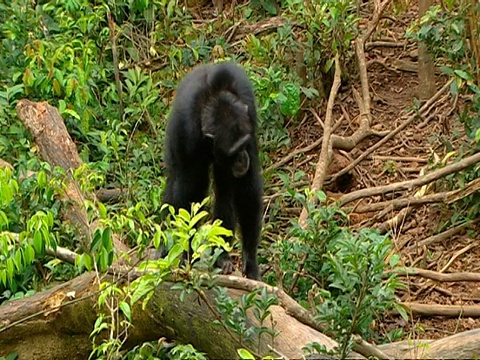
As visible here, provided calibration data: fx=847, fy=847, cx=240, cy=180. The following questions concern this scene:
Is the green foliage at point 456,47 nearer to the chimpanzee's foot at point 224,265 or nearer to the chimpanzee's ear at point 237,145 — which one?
the chimpanzee's ear at point 237,145

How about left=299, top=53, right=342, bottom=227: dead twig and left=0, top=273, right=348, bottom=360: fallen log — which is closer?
left=0, top=273, right=348, bottom=360: fallen log

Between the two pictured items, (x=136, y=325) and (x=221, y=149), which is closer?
(x=136, y=325)

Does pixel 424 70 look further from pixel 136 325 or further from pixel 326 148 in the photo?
pixel 136 325

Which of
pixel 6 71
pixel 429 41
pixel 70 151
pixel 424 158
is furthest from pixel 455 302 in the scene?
pixel 6 71

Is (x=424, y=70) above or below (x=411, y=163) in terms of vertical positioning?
above

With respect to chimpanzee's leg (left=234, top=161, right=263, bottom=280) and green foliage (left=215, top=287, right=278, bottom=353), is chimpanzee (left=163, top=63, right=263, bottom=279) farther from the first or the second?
green foliage (left=215, top=287, right=278, bottom=353)

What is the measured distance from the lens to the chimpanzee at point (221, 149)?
5.89 metres

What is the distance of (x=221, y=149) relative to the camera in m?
5.86

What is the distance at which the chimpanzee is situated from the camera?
589 cm

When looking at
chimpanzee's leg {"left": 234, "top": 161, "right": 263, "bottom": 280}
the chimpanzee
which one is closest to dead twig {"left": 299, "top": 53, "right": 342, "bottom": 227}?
chimpanzee's leg {"left": 234, "top": 161, "right": 263, "bottom": 280}

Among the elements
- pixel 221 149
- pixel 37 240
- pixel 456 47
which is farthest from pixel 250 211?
pixel 456 47

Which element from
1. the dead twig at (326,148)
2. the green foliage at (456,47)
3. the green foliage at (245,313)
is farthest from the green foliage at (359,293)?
the green foliage at (456,47)

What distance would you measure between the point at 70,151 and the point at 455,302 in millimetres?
3271

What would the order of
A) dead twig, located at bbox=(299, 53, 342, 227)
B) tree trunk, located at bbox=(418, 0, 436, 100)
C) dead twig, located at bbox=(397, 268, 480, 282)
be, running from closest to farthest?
dead twig, located at bbox=(397, 268, 480, 282) → dead twig, located at bbox=(299, 53, 342, 227) → tree trunk, located at bbox=(418, 0, 436, 100)
